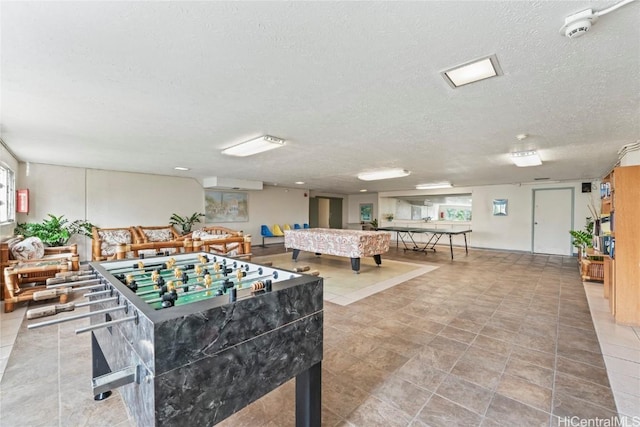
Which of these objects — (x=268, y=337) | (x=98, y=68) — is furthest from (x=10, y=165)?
(x=268, y=337)

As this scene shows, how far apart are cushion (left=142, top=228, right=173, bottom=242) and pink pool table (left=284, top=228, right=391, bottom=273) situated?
11.0 ft

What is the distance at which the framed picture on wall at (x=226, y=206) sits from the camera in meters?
8.46

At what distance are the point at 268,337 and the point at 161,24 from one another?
166 centimetres

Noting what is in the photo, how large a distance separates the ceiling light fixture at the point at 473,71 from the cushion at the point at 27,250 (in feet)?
19.5

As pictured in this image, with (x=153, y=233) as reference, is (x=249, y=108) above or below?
above

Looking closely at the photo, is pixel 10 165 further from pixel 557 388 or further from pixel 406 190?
pixel 406 190

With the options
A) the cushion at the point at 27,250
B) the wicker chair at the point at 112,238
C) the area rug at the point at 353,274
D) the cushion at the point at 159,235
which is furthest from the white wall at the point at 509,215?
the cushion at the point at 27,250

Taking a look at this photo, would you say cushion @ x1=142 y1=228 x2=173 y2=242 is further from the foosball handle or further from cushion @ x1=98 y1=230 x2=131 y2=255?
the foosball handle

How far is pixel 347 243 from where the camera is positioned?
17.5ft

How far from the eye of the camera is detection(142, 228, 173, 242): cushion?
6832mm

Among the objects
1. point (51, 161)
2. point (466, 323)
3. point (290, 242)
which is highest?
point (51, 161)

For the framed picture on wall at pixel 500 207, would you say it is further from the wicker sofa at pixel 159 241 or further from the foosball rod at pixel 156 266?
the foosball rod at pixel 156 266

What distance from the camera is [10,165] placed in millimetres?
4625

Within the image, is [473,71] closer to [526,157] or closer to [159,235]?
[526,157]
